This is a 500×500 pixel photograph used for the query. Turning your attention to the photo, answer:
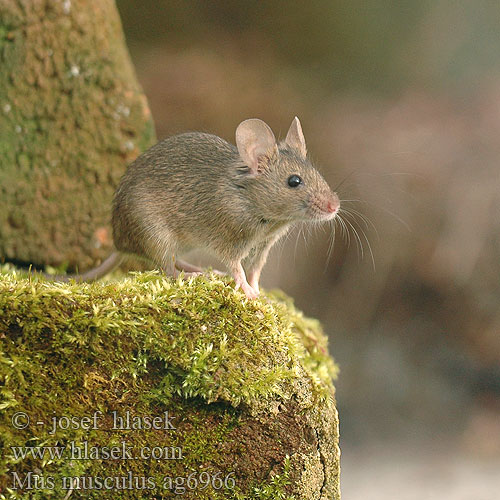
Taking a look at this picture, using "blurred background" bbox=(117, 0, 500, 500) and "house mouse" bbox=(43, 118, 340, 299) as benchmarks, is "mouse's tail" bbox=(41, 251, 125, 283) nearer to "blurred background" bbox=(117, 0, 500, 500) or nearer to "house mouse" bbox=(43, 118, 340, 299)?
"house mouse" bbox=(43, 118, 340, 299)

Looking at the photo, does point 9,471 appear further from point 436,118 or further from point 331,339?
point 436,118

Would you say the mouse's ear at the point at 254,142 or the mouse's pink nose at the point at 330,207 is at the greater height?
the mouse's ear at the point at 254,142

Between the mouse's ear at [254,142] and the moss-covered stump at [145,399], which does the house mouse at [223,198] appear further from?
the moss-covered stump at [145,399]

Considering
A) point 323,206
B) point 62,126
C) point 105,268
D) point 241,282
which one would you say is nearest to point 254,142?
point 323,206

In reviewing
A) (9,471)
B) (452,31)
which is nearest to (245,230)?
(9,471)

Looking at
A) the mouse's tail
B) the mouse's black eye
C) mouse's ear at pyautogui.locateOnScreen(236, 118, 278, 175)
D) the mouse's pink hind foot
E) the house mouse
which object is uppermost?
mouse's ear at pyautogui.locateOnScreen(236, 118, 278, 175)

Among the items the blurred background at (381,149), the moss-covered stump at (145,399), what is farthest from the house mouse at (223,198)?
the blurred background at (381,149)

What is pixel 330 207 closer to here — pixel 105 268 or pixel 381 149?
pixel 105 268

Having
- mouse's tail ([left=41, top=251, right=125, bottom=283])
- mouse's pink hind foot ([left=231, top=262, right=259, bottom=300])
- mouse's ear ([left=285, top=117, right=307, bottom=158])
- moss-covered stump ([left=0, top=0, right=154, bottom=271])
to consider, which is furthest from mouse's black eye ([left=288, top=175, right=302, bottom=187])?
moss-covered stump ([left=0, top=0, right=154, bottom=271])
